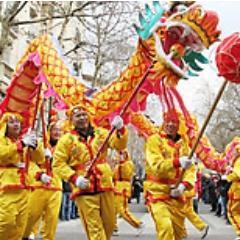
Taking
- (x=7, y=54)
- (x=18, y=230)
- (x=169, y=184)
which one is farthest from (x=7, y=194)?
(x=7, y=54)

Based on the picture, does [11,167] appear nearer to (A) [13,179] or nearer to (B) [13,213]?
(A) [13,179]

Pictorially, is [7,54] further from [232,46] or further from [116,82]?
[232,46]

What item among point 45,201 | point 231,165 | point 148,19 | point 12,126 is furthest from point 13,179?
point 231,165

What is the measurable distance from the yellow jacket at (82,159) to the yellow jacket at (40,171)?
4.05 feet

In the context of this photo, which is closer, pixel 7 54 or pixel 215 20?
pixel 215 20

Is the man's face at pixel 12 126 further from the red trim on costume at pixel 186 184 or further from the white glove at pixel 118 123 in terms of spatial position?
the red trim on costume at pixel 186 184

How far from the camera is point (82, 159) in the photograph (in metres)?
7.68

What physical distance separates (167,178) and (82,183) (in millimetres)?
971

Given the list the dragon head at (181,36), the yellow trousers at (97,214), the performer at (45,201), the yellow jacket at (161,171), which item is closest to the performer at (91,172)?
the yellow trousers at (97,214)

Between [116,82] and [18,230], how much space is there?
2.69 m

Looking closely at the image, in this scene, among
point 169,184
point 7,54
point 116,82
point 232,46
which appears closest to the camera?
point 232,46

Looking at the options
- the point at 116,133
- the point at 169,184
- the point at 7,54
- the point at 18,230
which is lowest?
the point at 18,230

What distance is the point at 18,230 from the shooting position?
8.09 m

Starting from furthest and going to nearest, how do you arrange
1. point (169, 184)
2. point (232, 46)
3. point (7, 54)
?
point (7, 54), point (169, 184), point (232, 46)
